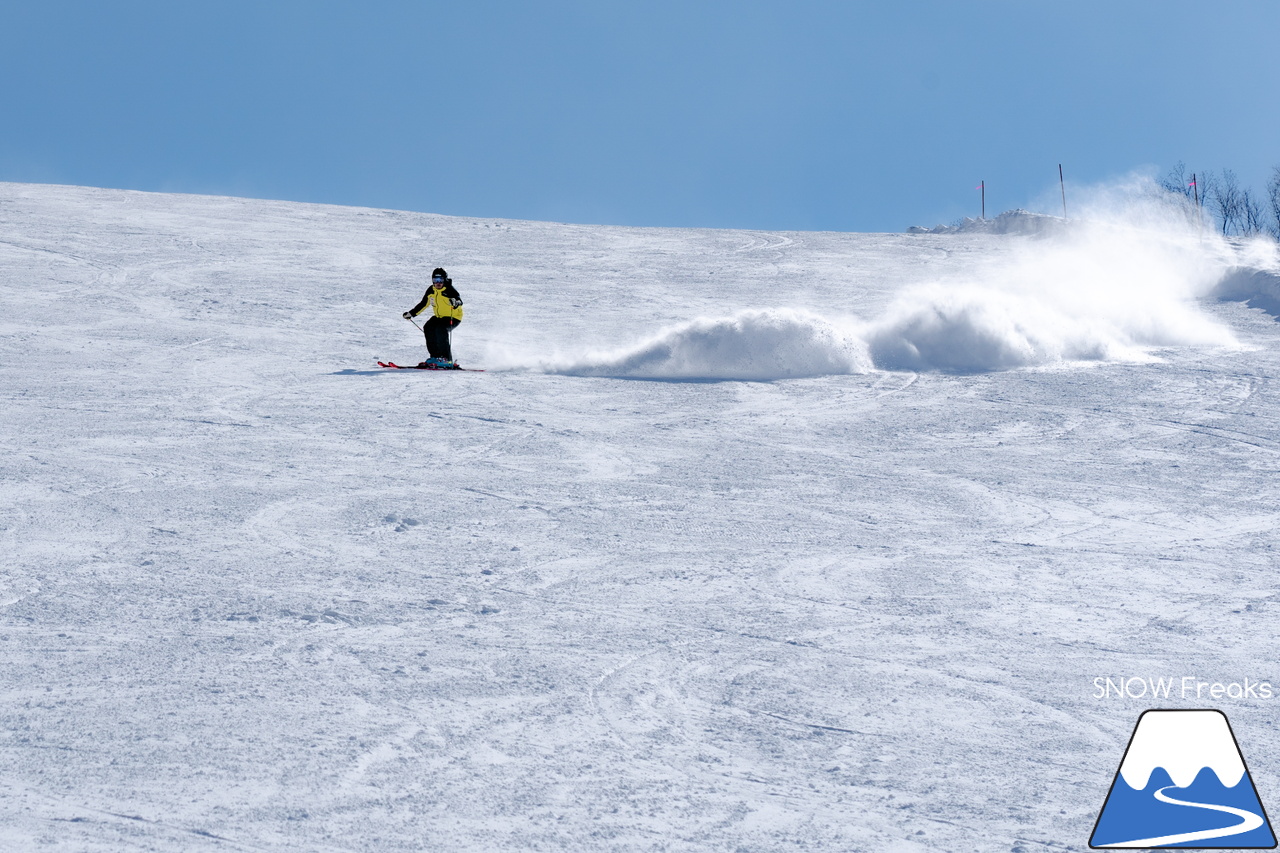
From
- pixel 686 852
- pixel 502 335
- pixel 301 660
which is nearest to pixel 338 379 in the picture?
pixel 502 335

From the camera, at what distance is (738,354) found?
12578mm

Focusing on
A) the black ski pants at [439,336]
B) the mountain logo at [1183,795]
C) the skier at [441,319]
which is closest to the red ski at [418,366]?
the skier at [441,319]

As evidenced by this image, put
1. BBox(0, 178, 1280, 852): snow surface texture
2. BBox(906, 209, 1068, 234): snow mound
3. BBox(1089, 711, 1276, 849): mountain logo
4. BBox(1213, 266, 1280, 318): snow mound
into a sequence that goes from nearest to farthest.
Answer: BBox(1089, 711, 1276, 849): mountain logo → BBox(0, 178, 1280, 852): snow surface texture → BBox(1213, 266, 1280, 318): snow mound → BBox(906, 209, 1068, 234): snow mound

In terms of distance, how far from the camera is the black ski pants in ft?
40.3

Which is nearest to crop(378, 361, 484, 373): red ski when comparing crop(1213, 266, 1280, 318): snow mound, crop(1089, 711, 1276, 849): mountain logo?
crop(1089, 711, 1276, 849): mountain logo

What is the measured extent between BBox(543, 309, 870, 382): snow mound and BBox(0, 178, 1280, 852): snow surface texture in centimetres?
5

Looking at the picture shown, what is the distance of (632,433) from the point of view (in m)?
9.25

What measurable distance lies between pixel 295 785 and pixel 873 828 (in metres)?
1.90

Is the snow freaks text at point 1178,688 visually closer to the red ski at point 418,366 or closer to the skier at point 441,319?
the red ski at point 418,366

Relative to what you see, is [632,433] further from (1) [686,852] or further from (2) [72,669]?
(1) [686,852]

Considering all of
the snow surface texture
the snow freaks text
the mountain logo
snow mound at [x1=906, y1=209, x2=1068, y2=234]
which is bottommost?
the mountain logo

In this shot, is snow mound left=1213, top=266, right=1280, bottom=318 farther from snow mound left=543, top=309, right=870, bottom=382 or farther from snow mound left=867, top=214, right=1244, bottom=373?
snow mound left=543, top=309, right=870, bottom=382

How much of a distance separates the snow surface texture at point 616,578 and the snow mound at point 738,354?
0.05m

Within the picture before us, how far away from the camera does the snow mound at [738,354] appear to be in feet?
40.6
